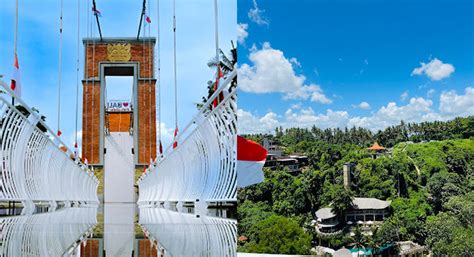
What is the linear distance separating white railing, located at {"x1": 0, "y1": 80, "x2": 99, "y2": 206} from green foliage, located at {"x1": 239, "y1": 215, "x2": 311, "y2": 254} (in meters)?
11.5

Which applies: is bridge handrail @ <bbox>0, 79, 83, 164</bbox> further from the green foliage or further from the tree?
the green foliage

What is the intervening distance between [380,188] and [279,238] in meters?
3.42

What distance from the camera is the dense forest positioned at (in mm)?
10977

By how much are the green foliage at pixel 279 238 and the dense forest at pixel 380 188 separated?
30 millimetres

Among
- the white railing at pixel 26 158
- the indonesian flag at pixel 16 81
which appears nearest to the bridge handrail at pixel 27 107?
the white railing at pixel 26 158

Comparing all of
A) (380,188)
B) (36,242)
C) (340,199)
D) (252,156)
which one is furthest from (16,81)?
(340,199)

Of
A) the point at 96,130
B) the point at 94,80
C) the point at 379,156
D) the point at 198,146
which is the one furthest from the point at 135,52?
the point at 198,146

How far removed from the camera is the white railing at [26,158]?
1.96 meters

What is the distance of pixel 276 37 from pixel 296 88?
1897 millimetres

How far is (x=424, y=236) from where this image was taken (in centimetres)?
1203

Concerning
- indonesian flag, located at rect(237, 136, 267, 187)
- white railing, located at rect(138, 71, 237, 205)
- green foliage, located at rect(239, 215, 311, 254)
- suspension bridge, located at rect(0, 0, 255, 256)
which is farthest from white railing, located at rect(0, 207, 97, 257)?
green foliage, located at rect(239, 215, 311, 254)

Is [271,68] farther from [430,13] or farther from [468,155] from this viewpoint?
[468,155]

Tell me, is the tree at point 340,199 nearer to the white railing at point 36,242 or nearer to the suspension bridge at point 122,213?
the suspension bridge at point 122,213

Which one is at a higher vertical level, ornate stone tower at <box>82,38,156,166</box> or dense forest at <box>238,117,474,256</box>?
ornate stone tower at <box>82,38,156,166</box>
